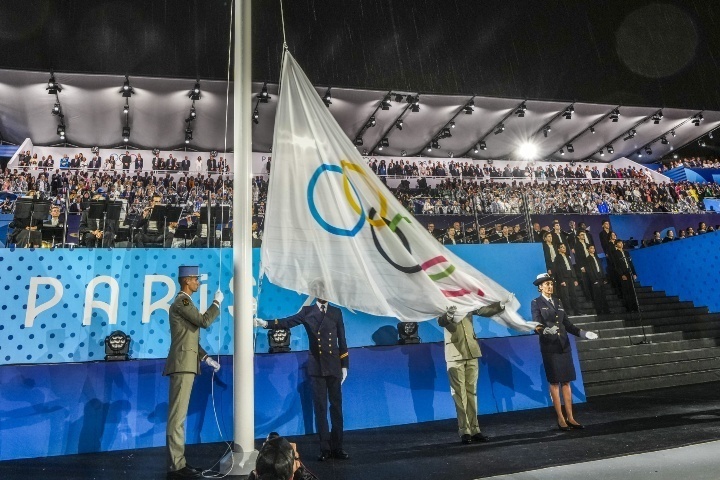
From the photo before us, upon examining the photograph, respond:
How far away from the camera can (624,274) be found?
39.8 feet

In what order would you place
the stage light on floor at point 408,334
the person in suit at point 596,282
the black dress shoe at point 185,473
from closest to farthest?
1. the black dress shoe at point 185,473
2. the stage light on floor at point 408,334
3. the person in suit at point 596,282

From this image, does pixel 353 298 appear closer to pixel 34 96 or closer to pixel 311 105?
pixel 311 105

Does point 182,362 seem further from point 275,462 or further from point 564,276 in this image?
point 564,276

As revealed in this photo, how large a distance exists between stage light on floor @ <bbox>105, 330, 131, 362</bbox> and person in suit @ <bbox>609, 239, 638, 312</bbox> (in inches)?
441

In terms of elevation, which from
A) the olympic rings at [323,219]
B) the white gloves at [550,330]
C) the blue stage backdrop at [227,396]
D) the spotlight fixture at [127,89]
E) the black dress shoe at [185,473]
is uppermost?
the spotlight fixture at [127,89]

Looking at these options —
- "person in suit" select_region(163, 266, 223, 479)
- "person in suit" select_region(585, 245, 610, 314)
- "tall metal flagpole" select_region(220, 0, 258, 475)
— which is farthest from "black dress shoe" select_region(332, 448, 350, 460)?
"person in suit" select_region(585, 245, 610, 314)

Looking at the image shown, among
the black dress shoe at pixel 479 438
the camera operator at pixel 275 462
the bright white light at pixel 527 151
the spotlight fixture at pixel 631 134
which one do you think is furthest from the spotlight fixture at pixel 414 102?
the camera operator at pixel 275 462

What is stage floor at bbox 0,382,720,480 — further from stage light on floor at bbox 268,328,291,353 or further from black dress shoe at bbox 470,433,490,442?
stage light on floor at bbox 268,328,291,353

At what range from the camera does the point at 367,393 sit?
755 cm

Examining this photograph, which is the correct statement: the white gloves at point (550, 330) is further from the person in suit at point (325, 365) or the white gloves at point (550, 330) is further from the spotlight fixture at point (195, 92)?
the spotlight fixture at point (195, 92)

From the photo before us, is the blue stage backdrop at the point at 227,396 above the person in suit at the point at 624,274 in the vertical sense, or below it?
below

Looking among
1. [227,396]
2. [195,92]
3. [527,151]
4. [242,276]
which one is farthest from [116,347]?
[527,151]

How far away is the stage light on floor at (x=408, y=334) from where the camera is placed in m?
7.93

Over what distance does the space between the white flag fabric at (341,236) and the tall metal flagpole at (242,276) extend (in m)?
0.36
